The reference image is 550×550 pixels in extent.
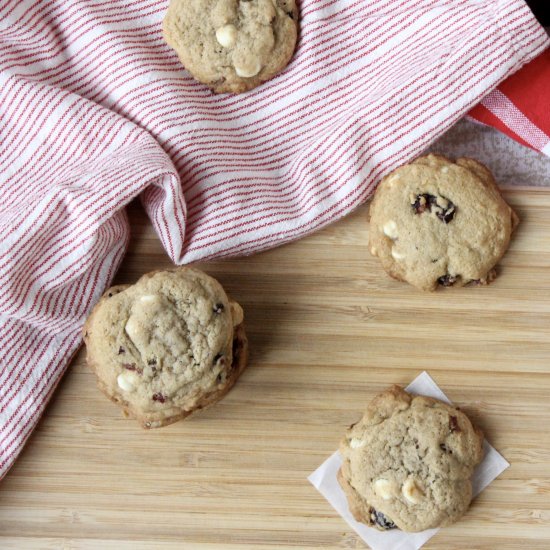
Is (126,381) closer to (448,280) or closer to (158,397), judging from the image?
(158,397)

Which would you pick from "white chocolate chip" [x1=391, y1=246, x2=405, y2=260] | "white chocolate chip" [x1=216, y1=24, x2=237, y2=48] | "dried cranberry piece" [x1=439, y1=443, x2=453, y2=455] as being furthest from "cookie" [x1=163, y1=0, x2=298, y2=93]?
"dried cranberry piece" [x1=439, y1=443, x2=453, y2=455]

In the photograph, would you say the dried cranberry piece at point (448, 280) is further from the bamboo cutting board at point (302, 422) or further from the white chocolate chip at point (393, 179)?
the white chocolate chip at point (393, 179)

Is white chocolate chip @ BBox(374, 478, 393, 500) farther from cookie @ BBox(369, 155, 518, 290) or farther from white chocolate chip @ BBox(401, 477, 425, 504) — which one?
cookie @ BBox(369, 155, 518, 290)

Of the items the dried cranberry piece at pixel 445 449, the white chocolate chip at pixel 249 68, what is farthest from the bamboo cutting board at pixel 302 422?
the white chocolate chip at pixel 249 68

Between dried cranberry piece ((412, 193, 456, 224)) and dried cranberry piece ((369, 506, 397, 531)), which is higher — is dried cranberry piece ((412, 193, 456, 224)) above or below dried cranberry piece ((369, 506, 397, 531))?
above

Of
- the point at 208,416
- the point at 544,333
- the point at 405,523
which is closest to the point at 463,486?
the point at 405,523

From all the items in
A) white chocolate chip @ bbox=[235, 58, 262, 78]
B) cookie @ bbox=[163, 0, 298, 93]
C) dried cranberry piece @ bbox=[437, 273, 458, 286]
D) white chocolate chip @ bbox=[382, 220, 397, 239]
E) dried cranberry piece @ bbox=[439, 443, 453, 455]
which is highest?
cookie @ bbox=[163, 0, 298, 93]

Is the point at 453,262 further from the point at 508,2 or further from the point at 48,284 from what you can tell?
the point at 48,284
